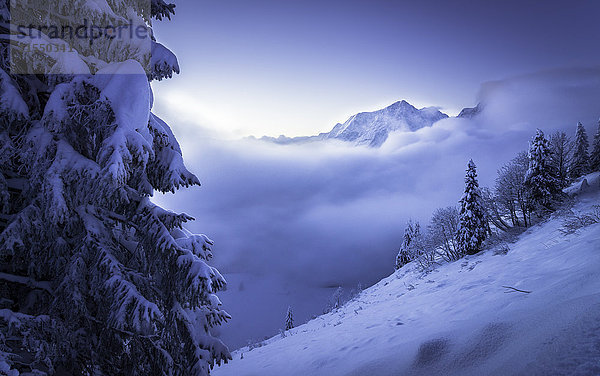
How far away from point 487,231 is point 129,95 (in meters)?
39.0

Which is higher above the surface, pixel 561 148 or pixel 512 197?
pixel 561 148

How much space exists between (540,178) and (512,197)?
17.0 ft

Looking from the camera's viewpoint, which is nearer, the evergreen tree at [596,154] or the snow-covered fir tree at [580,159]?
the evergreen tree at [596,154]

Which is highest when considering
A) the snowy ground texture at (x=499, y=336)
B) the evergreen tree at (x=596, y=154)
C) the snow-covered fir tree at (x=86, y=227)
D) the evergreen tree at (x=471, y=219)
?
the evergreen tree at (x=596, y=154)

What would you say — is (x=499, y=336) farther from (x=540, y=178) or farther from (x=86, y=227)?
(x=540, y=178)

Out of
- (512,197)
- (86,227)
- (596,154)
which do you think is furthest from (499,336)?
(596,154)

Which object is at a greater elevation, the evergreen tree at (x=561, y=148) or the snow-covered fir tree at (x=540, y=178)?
the evergreen tree at (x=561, y=148)

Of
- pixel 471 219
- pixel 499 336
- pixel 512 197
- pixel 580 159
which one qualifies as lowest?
pixel 499 336

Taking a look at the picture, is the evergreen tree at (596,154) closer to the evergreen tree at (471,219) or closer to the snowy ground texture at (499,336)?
the evergreen tree at (471,219)

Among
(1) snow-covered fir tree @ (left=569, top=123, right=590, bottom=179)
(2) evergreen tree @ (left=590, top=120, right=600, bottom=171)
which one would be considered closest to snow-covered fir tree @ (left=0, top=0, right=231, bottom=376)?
(2) evergreen tree @ (left=590, top=120, right=600, bottom=171)

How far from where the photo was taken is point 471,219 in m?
31.3

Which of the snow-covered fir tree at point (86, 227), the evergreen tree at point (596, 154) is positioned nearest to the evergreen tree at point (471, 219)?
the evergreen tree at point (596, 154)

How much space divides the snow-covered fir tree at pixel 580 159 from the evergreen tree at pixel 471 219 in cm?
2889

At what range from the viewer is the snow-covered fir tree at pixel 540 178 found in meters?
30.3
